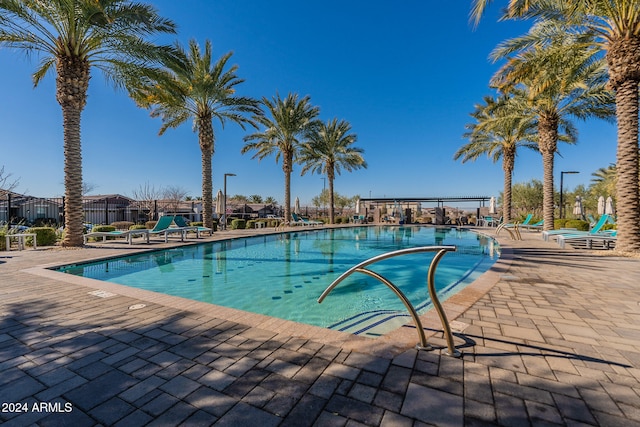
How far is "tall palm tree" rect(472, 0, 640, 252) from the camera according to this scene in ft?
24.9

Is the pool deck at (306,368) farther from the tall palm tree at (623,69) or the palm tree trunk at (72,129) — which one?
the palm tree trunk at (72,129)

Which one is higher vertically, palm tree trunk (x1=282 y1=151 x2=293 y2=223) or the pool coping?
palm tree trunk (x1=282 y1=151 x2=293 y2=223)

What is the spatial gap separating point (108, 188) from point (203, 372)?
51.4 metres

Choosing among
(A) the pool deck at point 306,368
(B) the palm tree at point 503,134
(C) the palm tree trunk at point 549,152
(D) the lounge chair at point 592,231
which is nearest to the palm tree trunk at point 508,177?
(B) the palm tree at point 503,134

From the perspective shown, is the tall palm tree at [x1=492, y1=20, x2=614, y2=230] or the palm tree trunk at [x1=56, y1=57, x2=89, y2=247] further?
the palm tree trunk at [x1=56, y1=57, x2=89, y2=247]

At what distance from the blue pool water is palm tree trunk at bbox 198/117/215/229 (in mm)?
5191

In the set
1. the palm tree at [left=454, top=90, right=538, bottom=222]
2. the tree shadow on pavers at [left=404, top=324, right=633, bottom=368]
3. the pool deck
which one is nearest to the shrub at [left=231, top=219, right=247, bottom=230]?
the pool deck

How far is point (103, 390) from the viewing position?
1945mm

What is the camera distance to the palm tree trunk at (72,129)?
30.7 ft

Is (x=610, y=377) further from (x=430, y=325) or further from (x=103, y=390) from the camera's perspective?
(x=103, y=390)

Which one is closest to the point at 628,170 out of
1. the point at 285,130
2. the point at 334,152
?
the point at 285,130

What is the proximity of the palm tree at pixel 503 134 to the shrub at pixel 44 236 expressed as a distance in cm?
2045

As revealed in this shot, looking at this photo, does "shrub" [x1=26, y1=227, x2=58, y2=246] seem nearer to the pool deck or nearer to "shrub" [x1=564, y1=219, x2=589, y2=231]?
the pool deck

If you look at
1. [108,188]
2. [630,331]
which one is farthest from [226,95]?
[108,188]
